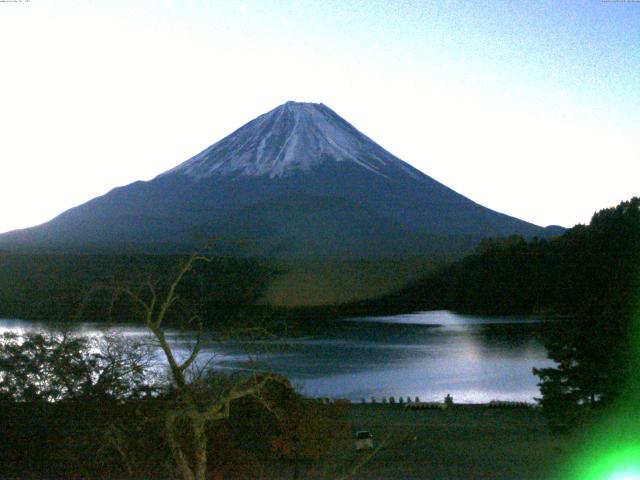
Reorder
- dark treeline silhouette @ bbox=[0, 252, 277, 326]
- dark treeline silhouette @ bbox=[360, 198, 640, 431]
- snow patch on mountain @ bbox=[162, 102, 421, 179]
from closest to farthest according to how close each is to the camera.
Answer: dark treeline silhouette @ bbox=[360, 198, 640, 431]
dark treeline silhouette @ bbox=[0, 252, 277, 326]
snow patch on mountain @ bbox=[162, 102, 421, 179]

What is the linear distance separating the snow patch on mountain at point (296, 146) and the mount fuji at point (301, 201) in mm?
60

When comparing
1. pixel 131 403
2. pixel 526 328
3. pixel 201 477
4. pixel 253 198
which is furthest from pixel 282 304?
pixel 201 477

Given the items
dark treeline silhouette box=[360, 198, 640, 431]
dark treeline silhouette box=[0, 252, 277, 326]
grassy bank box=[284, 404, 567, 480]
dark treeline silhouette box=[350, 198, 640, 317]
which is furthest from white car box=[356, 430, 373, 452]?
dark treeline silhouette box=[350, 198, 640, 317]

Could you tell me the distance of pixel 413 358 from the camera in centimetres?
2109

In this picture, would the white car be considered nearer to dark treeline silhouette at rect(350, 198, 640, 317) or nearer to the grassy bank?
the grassy bank

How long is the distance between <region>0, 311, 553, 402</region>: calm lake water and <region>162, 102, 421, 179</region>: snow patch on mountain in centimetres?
1689

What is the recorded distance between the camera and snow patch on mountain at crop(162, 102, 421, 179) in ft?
153

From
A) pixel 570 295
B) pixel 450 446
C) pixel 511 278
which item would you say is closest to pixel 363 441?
pixel 450 446

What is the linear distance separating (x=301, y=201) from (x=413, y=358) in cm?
2487

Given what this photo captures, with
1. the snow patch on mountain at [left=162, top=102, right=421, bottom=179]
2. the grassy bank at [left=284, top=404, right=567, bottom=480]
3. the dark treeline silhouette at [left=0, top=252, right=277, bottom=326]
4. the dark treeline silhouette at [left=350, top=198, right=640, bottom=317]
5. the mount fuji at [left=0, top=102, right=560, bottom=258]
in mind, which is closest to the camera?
the grassy bank at [left=284, top=404, right=567, bottom=480]

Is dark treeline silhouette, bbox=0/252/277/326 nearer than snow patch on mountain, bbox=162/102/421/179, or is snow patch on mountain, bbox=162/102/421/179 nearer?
dark treeline silhouette, bbox=0/252/277/326

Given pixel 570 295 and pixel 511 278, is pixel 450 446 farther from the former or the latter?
pixel 511 278

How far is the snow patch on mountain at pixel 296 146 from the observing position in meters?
46.7

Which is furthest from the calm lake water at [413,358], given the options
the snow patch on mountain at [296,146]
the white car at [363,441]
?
the snow patch on mountain at [296,146]
